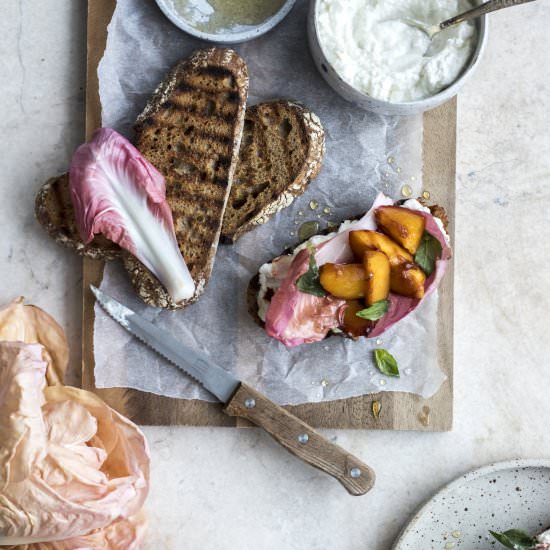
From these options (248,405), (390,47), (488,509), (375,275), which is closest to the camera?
(375,275)

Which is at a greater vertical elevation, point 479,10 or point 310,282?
point 479,10

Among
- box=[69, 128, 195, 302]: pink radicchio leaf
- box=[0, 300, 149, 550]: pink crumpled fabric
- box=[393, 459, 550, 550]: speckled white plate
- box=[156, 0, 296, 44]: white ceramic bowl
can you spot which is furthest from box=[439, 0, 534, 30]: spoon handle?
box=[0, 300, 149, 550]: pink crumpled fabric

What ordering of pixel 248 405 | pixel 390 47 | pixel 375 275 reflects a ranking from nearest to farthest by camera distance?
pixel 375 275, pixel 390 47, pixel 248 405

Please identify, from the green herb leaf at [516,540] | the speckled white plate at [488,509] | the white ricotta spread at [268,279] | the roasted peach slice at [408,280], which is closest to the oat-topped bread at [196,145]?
the white ricotta spread at [268,279]

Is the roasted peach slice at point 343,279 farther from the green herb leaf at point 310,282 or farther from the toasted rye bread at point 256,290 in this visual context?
the toasted rye bread at point 256,290

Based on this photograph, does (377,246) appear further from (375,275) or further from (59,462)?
(59,462)

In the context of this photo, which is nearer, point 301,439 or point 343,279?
point 343,279

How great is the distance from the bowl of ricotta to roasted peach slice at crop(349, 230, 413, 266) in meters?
0.35

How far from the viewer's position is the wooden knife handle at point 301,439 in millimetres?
2303

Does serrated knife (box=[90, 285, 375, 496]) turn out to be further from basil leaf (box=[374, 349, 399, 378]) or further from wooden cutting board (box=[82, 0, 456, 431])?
basil leaf (box=[374, 349, 399, 378])

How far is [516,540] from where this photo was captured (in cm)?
234

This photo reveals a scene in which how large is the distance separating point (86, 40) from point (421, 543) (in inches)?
67.9

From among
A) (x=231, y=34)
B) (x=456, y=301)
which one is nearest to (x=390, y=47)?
(x=231, y=34)

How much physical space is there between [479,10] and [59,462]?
1.57m
